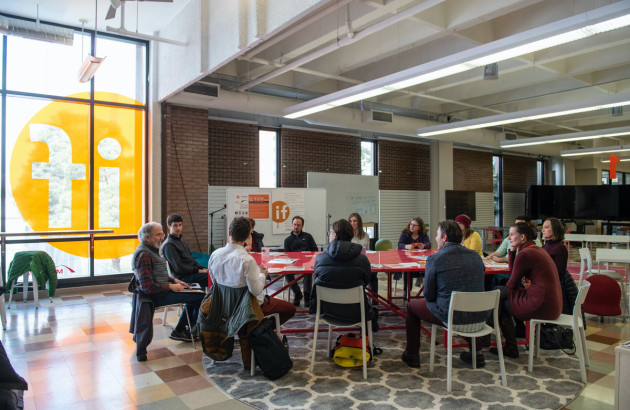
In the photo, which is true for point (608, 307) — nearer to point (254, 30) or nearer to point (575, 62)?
point (575, 62)

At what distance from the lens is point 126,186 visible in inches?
288

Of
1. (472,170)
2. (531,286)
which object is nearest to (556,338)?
(531,286)

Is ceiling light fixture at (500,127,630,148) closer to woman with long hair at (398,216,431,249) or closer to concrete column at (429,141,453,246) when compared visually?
concrete column at (429,141,453,246)

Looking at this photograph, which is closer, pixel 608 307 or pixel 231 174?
pixel 608 307

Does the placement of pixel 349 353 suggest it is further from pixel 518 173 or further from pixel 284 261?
pixel 518 173

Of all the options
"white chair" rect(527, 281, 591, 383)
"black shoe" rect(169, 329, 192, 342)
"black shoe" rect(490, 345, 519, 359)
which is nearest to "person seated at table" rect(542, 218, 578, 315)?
"white chair" rect(527, 281, 591, 383)

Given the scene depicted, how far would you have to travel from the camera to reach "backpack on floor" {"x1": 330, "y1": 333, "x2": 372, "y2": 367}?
3768 millimetres

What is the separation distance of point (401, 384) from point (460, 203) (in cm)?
934

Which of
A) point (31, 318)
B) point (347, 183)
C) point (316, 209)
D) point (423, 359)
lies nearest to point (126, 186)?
point (31, 318)

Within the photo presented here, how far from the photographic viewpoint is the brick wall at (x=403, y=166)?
441 inches

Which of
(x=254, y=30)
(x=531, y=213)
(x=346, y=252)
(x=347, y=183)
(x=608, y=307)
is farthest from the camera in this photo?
(x=531, y=213)

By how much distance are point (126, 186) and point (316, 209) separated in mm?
3610

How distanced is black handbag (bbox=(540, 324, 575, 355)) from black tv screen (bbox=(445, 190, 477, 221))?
24.5 ft

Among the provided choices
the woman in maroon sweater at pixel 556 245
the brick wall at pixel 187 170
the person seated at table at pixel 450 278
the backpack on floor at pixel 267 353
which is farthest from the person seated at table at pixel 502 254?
the brick wall at pixel 187 170
